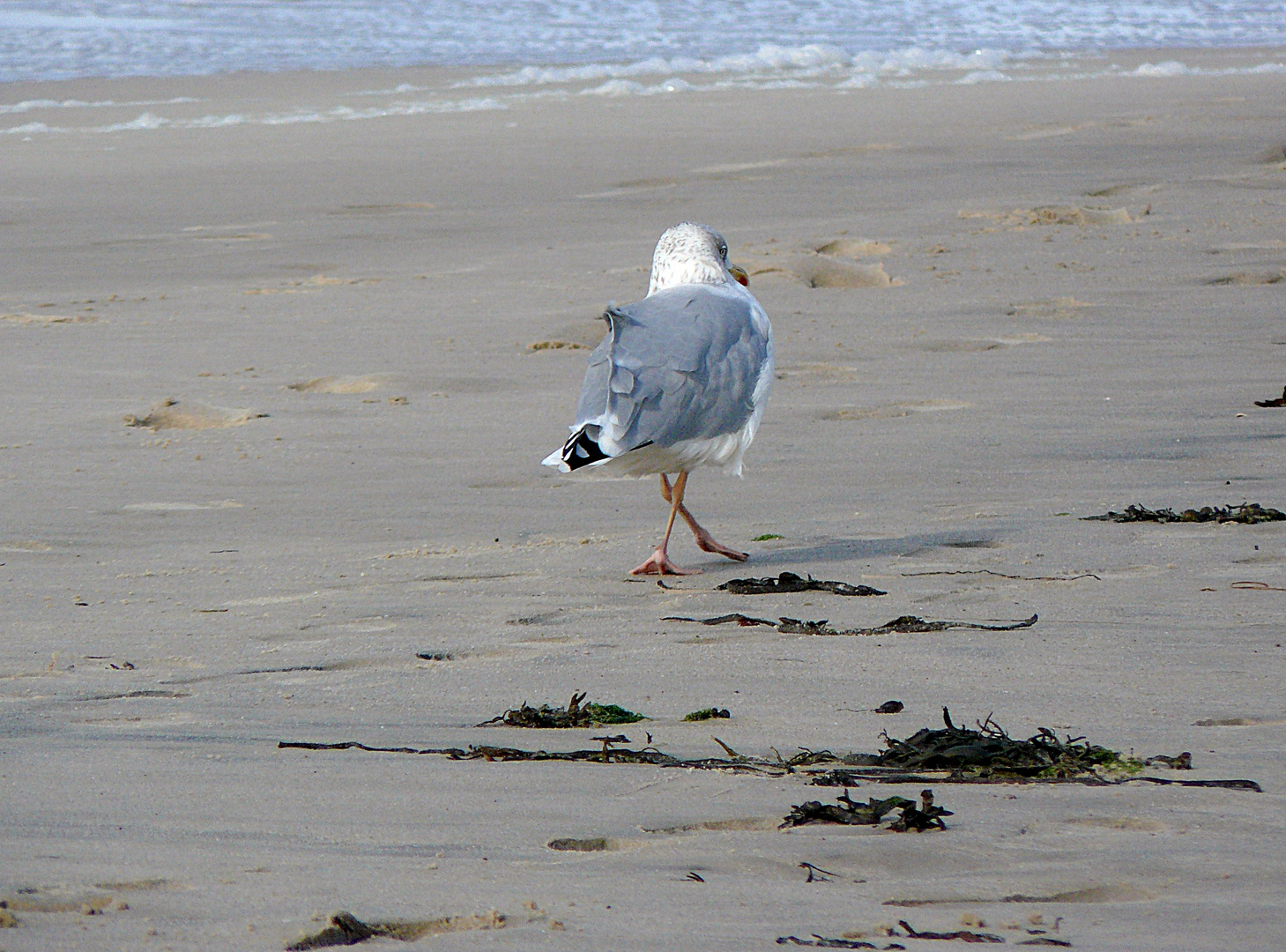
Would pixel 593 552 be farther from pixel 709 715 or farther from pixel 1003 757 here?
pixel 1003 757

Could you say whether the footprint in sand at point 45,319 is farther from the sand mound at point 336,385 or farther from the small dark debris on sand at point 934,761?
the small dark debris on sand at point 934,761

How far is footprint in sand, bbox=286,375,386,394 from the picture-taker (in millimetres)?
7941

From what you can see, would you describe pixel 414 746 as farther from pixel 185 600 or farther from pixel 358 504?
pixel 358 504

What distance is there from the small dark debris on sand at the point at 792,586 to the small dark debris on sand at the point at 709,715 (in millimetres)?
1264

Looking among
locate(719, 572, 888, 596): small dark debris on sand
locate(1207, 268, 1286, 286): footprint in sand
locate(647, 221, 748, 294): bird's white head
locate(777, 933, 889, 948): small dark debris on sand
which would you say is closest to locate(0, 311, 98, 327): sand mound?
locate(647, 221, 748, 294): bird's white head

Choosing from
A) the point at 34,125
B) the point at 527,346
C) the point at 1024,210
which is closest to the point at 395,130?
the point at 34,125

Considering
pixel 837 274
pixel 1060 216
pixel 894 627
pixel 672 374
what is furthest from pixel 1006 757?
pixel 1060 216

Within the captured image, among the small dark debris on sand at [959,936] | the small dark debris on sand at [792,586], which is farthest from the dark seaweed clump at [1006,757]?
the small dark debris on sand at [792,586]

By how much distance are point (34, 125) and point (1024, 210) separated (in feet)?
39.6

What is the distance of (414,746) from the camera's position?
3412mm

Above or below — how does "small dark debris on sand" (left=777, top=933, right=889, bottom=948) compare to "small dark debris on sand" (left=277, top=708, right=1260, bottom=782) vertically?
above

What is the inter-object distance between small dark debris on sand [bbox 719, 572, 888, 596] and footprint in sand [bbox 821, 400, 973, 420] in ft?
7.53

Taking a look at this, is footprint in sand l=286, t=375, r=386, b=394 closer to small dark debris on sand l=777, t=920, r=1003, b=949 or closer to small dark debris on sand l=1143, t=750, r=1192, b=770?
small dark debris on sand l=1143, t=750, r=1192, b=770

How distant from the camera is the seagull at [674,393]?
5.22 m
